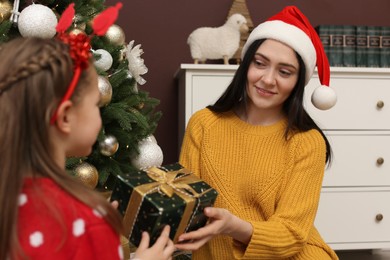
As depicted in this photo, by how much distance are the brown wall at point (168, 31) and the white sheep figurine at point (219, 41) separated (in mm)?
276

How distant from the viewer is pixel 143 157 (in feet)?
5.52

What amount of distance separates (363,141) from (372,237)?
455 mm

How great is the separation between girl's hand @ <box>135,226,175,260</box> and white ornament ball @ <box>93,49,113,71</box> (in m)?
0.71

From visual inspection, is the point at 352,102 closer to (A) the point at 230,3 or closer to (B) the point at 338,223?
(B) the point at 338,223

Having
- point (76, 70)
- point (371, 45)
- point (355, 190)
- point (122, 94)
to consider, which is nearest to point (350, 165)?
point (355, 190)

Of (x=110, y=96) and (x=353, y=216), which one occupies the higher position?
(x=110, y=96)

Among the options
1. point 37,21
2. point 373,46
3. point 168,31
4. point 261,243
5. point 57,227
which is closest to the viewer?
point 57,227

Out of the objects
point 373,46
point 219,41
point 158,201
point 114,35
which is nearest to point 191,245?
point 158,201

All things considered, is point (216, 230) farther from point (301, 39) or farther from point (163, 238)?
point (301, 39)

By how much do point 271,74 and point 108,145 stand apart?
54cm

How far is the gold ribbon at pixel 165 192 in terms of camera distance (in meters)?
0.98

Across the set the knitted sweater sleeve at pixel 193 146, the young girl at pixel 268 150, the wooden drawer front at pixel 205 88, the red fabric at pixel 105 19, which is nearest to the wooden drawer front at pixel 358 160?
the wooden drawer front at pixel 205 88

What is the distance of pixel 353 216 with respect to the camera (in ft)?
7.70

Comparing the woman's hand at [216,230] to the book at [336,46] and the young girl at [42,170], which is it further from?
the book at [336,46]
